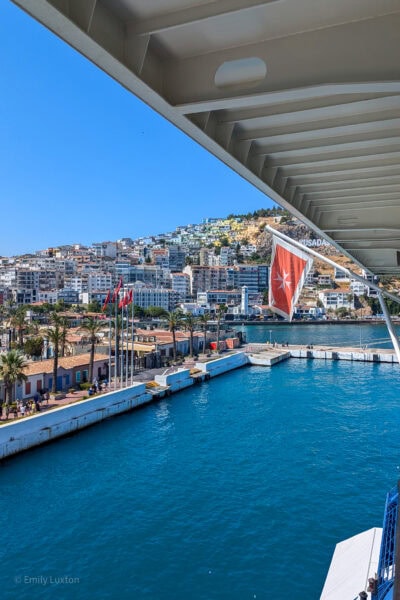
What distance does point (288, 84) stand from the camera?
2256mm

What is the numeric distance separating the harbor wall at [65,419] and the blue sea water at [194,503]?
46 cm

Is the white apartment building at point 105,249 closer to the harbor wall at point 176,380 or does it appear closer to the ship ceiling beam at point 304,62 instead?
the harbor wall at point 176,380

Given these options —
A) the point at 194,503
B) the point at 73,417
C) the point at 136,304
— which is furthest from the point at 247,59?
the point at 136,304

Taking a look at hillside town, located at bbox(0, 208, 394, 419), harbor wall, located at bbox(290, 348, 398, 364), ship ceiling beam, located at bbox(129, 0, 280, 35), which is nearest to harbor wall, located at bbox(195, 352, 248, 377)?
hillside town, located at bbox(0, 208, 394, 419)

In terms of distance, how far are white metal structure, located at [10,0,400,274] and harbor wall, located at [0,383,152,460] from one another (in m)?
14.0

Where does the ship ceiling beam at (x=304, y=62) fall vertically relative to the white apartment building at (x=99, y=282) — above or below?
below

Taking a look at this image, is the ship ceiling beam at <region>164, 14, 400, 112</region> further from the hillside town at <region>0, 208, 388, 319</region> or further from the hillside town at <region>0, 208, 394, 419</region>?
the hillside town at <region>0, 208, 388, 319</region>

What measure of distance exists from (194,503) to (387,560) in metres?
4.98

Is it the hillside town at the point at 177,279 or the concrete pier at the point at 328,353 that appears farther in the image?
the hillside town at the point at 177,279

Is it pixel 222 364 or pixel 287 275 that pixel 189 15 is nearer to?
pixel 287 275

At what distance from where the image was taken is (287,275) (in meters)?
7.07

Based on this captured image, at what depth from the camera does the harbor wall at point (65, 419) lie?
14459 millimetres

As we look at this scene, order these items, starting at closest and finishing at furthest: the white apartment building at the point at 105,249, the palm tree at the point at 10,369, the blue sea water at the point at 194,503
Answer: the blue sea water at the point at 194,503
the palm tree at the point at 10,369
the white apartment building at the point at 105,249

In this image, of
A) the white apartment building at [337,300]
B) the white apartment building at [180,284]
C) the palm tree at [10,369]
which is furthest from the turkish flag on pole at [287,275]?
the white apartment building at [180,284]
